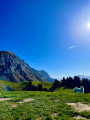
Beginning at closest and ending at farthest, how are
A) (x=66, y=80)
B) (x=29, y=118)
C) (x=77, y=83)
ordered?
1. (x=29, y=118)
2. (x=77, y=83)
3. (x=66, y=80)

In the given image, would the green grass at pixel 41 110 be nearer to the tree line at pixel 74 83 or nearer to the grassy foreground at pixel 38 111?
the grassy foreground at pixel 38 111

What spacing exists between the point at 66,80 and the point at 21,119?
153 m

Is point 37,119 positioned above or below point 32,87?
above

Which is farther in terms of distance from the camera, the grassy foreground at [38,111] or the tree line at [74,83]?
the tree line at [74,83]

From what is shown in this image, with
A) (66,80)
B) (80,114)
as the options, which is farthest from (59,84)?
(80,114)

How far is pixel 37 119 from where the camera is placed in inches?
311

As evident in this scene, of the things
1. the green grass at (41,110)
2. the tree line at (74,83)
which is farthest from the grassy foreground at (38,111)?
the tree line at (74,83)

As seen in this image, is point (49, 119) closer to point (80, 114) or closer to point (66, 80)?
point (80, 114)

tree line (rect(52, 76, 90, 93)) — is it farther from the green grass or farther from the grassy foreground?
the grassy foreground

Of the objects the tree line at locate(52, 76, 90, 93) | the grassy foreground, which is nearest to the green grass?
the grassy foreground

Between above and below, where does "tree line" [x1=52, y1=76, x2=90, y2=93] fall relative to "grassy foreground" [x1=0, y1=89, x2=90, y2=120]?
below

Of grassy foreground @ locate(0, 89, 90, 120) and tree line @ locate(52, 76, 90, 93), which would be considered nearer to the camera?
grassy foreground @ locate(0, 89, 90, 120)

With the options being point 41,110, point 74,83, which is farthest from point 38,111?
point 74,83

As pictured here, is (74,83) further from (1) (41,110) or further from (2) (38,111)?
(2) (38,111)
